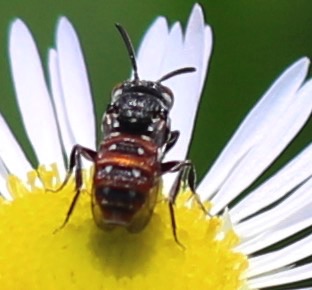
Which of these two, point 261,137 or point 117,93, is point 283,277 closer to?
point 261,137

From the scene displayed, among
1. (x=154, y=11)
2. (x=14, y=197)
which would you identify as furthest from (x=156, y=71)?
(x=14, y=197)

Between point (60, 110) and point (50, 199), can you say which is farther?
point (60, 110)

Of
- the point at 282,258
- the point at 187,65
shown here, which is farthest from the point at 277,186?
the point at 187,65

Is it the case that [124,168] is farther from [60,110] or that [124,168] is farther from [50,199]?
[60,110]

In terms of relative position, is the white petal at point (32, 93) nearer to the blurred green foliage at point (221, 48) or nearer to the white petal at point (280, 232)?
the blurred green foliage at point (221, 48)

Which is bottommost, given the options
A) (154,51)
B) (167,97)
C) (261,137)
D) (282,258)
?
(282,258)

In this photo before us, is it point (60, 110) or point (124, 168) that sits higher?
point (124, 168)
